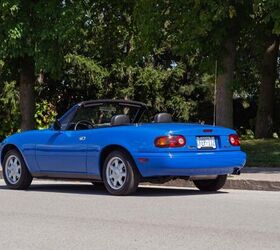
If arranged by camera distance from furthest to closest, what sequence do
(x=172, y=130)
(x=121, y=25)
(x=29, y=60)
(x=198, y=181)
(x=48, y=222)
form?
(x=121, y=25)
(x=29, y=60)
(x=198, y=181)
(x=172, y=130)
(x=48, y=222)

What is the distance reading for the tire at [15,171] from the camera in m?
12.6

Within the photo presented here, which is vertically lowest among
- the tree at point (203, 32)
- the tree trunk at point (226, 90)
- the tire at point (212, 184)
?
the tire at point (212, 184)

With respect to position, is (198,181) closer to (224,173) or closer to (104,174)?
(224,173)

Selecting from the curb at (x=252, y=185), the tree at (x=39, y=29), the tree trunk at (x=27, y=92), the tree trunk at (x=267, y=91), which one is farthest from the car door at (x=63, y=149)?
the tree trunk at (x=267, y=91)

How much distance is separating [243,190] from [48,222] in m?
4.96

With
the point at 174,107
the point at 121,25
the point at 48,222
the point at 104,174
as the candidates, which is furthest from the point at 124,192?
the point at 174,107

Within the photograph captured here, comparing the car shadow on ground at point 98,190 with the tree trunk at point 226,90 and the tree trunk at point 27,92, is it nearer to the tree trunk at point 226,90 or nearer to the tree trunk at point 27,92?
the tree trunk at point 226,90

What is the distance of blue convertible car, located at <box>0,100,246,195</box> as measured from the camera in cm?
1081

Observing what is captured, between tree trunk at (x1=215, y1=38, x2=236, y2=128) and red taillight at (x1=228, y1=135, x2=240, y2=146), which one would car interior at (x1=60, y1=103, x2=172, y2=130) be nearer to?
red taillight at (x1=228, y1=135, x2=240, y2=146)

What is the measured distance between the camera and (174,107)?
36.0 metres

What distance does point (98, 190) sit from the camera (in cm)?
1265

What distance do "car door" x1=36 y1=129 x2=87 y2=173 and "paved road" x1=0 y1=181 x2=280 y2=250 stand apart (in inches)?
18.2

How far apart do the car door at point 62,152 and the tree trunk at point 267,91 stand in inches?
546

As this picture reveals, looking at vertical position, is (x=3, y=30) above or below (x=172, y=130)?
above
